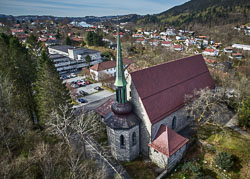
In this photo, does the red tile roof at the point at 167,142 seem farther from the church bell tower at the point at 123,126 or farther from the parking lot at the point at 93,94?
the parking lot at the point at 93,94

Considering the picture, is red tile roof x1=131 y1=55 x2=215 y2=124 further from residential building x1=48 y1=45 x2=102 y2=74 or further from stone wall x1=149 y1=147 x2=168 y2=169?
residential building x1=48 y1=45 x2=102 y2=74

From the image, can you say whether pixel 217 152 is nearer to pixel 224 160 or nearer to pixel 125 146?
pixel 224 160

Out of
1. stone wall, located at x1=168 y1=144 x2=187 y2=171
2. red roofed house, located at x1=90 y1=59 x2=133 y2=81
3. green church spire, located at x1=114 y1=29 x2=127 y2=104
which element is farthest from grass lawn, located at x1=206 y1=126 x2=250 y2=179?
red roofed house, located at x1=90 y1=59 x2=133 y2=81

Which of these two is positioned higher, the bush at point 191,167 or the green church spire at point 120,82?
the green church spire at point 120,82

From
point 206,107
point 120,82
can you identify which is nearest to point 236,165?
point 206,107

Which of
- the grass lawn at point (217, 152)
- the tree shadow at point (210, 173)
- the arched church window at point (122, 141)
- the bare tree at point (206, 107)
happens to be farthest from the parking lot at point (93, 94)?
the tree shadow at point (210, 173)

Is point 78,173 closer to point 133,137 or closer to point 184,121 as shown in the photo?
point 133,137
